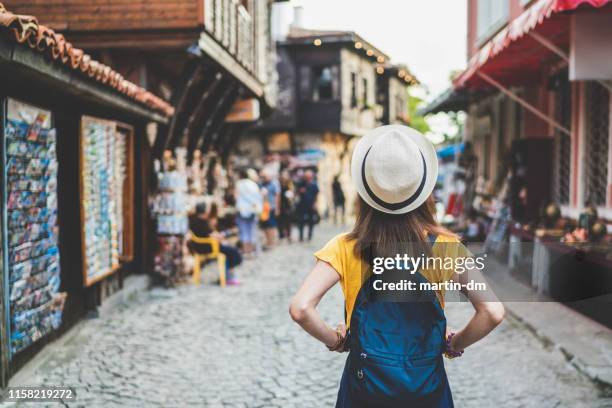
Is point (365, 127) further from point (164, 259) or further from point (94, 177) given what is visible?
point (94, 177)

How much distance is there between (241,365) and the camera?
5.90 meters

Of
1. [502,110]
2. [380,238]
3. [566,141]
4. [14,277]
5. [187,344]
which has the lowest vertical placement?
[187,344]

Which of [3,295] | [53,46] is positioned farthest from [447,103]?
[3,295]

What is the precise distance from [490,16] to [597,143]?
517 cm

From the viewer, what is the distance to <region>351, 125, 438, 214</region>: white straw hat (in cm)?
219

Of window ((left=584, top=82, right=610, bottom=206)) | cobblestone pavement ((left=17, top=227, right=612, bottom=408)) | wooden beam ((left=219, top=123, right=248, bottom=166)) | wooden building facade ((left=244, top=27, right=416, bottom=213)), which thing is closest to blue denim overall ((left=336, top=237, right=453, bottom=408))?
cobblestone pavement ((left=17, top=227, right=612, bottom=408))

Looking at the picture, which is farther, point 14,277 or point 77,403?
point 14,277

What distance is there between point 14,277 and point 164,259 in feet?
14.9

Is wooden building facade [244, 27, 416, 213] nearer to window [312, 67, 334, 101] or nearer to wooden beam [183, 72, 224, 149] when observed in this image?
window [312, 67, 334, 101]

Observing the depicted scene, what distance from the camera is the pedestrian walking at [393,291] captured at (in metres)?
2.17

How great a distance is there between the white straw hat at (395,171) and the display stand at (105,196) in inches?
220

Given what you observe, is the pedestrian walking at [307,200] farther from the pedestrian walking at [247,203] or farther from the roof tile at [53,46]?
the roof tile at [53,46]

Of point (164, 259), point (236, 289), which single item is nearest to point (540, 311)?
point (236, 289)

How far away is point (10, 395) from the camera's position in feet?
16.2
